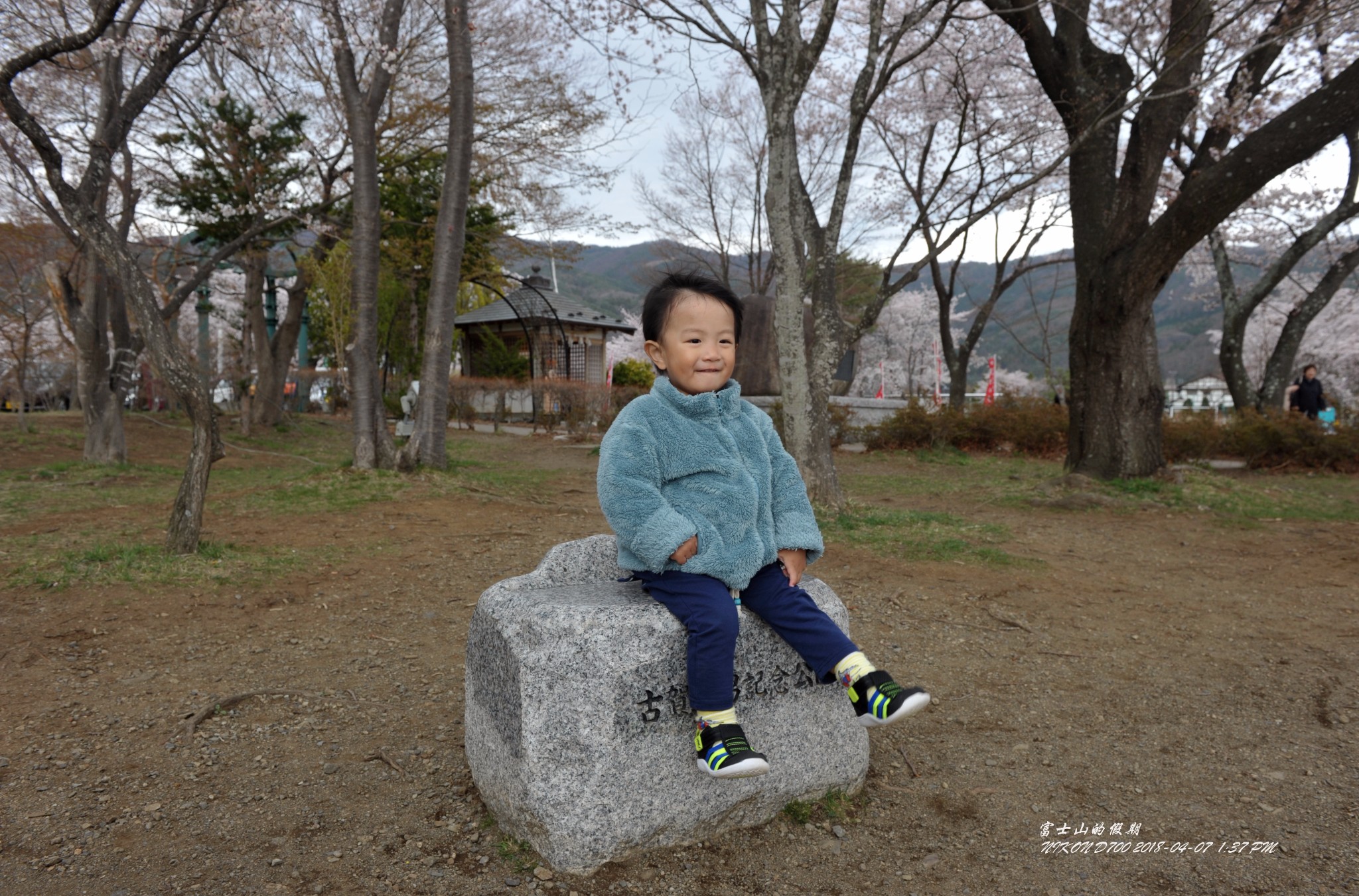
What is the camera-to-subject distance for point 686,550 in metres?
2.18

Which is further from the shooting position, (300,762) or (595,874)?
(300,762)

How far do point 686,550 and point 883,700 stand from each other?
648 millimetres

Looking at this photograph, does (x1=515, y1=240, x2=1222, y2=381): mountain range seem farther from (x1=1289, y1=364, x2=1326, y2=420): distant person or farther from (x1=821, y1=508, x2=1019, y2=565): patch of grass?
(x1=821, y1=508, x2=1019, y2=565): patch of grass

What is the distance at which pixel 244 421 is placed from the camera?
15.3m

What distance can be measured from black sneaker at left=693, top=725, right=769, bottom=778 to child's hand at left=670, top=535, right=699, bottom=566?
449mm

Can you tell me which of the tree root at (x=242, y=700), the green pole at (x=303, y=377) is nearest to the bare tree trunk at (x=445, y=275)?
the tree root at (x=242, y=700)

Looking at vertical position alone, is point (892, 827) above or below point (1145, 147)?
below

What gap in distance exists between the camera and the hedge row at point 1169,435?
11.6m

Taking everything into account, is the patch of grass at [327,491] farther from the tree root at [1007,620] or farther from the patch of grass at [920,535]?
the tree root at [1007,620]

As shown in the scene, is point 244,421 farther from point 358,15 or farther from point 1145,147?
point 1145,147

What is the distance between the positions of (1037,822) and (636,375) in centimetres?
2554

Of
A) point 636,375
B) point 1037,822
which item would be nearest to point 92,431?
point 1037,822

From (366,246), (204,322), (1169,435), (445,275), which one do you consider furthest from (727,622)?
(204,322)

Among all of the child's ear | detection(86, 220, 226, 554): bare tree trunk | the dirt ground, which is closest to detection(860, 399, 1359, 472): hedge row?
the dirt ground
